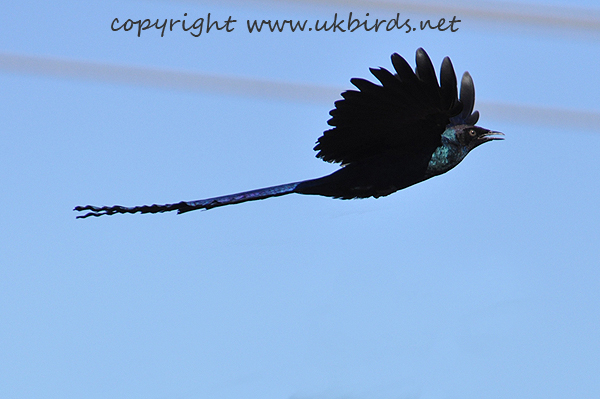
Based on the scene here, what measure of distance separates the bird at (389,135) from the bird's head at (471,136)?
0.09 meters

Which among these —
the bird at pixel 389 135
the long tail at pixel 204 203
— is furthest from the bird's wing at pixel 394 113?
Result: the long tail at pixel 204 203

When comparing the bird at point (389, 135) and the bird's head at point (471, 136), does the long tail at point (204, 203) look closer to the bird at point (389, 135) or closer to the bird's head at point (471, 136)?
the bird at point (389, 135)

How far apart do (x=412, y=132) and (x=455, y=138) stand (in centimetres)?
32

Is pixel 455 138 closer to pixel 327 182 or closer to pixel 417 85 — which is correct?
pixel 417 85

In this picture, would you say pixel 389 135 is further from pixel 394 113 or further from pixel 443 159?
pixel 443 159

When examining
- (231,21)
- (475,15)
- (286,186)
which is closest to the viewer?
(286,186)

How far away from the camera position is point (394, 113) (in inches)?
163

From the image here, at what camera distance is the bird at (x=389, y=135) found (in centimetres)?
402

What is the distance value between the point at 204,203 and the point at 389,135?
1.11m

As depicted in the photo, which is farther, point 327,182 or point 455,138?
point 455,138

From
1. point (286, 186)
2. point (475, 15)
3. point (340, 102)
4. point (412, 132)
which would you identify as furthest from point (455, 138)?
point (475, 15)

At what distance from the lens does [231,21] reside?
6293 mm

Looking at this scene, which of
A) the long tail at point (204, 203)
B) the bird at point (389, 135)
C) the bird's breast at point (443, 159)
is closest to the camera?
the long tail at point (204, 203)

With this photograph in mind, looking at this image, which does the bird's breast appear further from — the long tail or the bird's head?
the long tail
